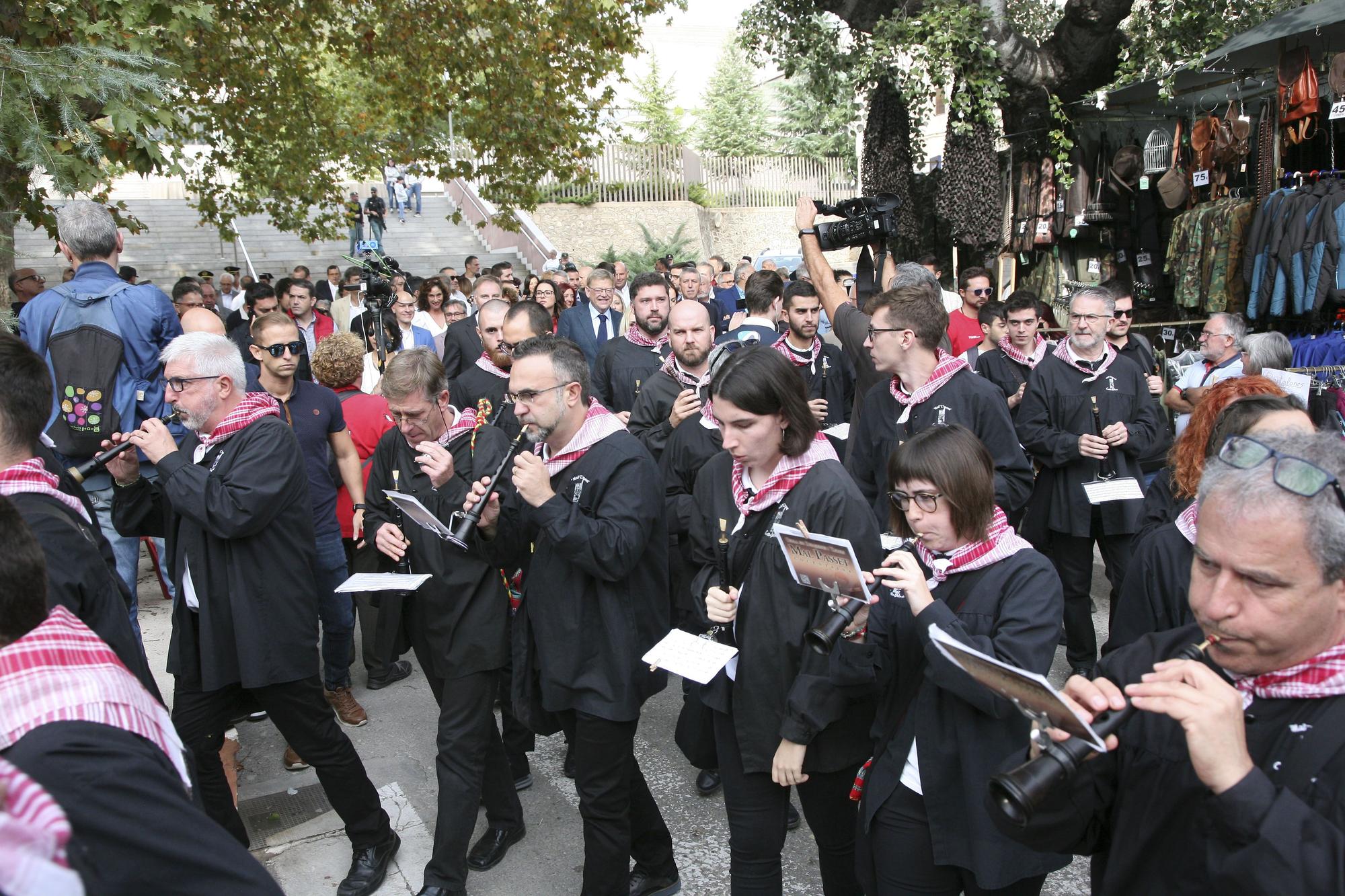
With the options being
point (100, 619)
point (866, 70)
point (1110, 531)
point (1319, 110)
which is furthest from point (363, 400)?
point (866, 70)

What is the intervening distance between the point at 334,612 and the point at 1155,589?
4455 millimetres

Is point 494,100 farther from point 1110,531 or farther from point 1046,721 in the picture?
point 1046,721

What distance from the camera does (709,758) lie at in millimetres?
3510

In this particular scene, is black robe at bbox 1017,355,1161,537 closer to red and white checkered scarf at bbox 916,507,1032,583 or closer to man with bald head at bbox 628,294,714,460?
man with bald head at bbox 628,294,714,460

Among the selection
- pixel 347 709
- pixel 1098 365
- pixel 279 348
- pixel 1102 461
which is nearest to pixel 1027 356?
pixel 1098 365

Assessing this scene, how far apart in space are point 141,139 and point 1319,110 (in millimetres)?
9251

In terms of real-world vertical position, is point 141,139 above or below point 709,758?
above

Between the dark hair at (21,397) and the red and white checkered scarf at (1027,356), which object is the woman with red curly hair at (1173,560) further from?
the red and white checkered scarf at (1027,356)

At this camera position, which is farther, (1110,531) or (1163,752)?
(1110,531)

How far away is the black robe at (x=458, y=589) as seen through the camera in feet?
12.5

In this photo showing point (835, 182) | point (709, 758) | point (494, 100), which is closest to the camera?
point (709, 758)

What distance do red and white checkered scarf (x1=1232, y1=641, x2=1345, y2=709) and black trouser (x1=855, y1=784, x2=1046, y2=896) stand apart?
1.07m

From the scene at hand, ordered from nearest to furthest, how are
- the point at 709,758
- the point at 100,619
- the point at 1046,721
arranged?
the point at 1046,721
the point at 100,619
the point at 709,758

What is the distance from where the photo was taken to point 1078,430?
5.88m
